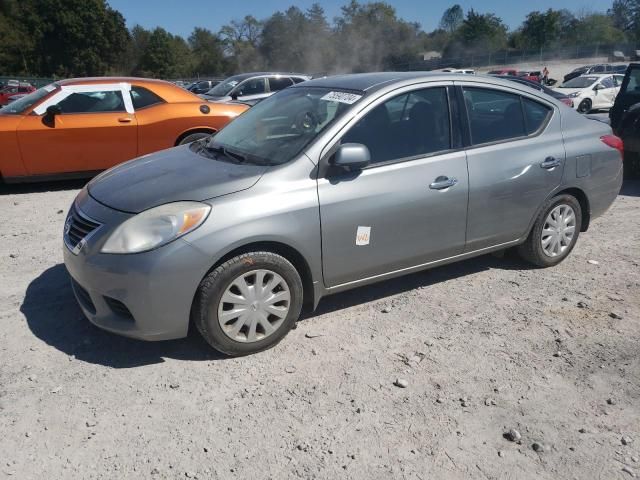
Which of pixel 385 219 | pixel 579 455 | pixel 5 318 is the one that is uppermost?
pixel 385 219

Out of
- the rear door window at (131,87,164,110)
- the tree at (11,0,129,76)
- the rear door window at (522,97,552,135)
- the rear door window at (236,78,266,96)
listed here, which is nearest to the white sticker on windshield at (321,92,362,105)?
the rear door window at (522,97,552,135)

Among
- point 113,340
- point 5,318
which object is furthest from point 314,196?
point 5,318

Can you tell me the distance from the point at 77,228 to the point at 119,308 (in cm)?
63

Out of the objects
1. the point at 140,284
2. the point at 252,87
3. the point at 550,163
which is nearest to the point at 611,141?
the point at 550,163

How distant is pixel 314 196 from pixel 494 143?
5.44 ft

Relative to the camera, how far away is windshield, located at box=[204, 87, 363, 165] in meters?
3.72

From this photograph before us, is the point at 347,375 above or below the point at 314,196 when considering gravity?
below

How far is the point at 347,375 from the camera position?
3305 millimetres

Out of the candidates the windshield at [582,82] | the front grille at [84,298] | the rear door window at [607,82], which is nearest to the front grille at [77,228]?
the front grille at [84,298]

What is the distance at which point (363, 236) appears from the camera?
3682mm

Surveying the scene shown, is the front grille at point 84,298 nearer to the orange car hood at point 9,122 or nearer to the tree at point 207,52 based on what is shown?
the orange car hood at point 9,122

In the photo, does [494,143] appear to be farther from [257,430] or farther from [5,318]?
[5,318]

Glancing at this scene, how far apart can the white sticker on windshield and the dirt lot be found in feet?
4.87

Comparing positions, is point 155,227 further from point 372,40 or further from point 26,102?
point 372,40
